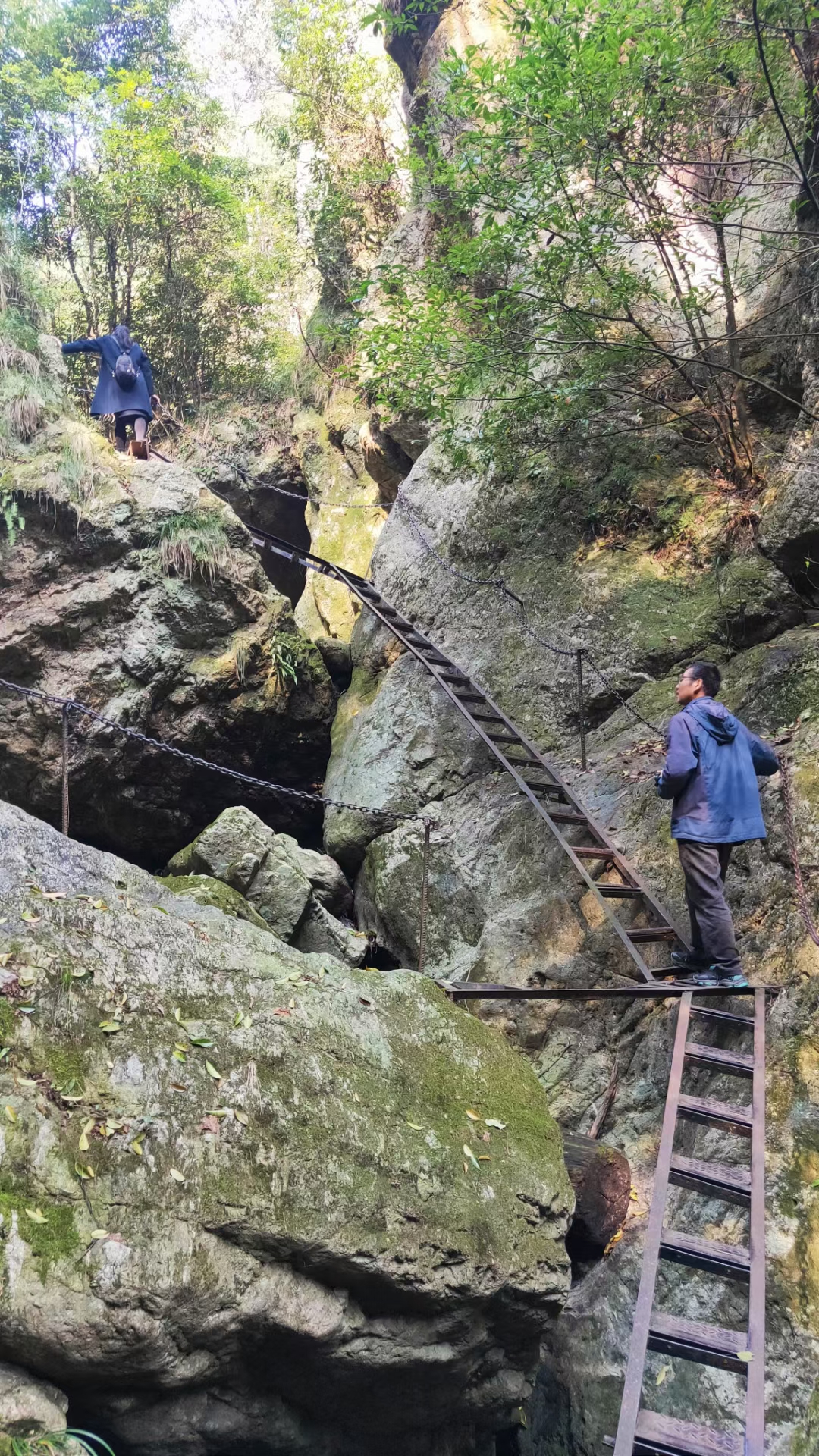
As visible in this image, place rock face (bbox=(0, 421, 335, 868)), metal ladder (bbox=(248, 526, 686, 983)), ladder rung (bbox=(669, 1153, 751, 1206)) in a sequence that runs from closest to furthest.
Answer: ladder rung (bbox=(669, 1153, 751, 1206)), metal ladder (bbox=(248, 526, 686, 983)), rock face (bbox=(0, 421, 335, 868))

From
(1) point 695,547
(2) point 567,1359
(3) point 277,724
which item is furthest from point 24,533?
(2) point 567,1359

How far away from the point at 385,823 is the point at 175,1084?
5.34 metres

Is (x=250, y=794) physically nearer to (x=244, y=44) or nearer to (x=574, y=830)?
(x=574, y=830)

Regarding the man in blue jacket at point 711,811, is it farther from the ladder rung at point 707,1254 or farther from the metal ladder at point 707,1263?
the ladder rung at point 707,1254

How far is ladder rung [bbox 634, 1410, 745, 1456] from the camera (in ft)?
10.5

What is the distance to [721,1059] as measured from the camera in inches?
193

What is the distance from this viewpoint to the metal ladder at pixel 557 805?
6387 millimetres

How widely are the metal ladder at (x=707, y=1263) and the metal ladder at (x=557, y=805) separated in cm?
103

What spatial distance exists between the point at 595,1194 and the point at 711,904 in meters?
1.81

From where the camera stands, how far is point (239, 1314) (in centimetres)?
356

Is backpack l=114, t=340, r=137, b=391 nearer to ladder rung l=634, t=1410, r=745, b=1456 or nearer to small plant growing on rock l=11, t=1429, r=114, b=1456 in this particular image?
small plant growing on rock l=11, t=1429, r=114, b=1456

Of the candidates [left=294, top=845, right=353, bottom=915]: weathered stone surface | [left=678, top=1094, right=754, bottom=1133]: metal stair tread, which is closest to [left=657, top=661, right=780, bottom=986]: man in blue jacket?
[left=678, top=1094, right=754, bottom=1133]: metal stair tread

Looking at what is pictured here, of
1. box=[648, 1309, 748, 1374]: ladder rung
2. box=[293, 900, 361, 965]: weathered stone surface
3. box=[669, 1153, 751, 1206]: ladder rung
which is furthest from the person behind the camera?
box=[293, 900, 361, 965]: weathered stone surface

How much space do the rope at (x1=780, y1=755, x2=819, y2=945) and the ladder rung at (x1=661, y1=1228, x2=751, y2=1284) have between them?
6.38ft
